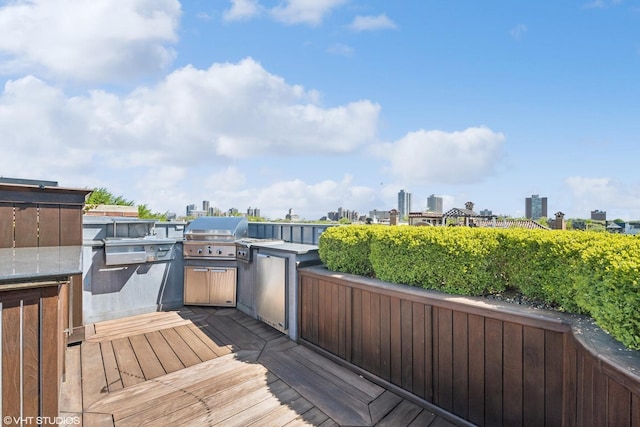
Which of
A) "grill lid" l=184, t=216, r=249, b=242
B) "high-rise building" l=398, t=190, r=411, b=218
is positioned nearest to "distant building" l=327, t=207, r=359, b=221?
"grill lid" l=184, t=216, r=249, b=242

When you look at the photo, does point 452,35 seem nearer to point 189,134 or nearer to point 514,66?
point 514,66

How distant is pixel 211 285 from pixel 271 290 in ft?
3.96

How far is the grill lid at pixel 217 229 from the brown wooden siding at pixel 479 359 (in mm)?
2043

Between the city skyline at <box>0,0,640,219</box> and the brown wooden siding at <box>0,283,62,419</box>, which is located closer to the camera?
the brown wooden siding at <box>0,283,62,419</box>

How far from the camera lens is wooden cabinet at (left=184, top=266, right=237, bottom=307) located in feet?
13.6

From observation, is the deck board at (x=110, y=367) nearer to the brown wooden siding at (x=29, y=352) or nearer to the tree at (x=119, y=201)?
the brown wooden siding at (x=29, y=352)

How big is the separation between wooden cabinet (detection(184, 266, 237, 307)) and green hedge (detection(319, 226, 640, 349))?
190 centimetres

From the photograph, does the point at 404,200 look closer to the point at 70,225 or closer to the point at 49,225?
the point at 70,225

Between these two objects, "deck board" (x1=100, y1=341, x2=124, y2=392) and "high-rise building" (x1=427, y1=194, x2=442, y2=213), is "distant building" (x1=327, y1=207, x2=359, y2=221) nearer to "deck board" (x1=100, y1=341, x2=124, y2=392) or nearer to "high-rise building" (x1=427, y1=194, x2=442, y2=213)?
"deck board" (x1=100, y1=341, x2=124, y2=392)

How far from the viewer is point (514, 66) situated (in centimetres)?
621

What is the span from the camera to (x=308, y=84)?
670cm

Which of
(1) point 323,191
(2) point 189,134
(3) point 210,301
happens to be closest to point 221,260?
(3) point 210,301

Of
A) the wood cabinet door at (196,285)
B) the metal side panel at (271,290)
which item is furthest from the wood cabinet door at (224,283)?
the metal side panel at (271,290)

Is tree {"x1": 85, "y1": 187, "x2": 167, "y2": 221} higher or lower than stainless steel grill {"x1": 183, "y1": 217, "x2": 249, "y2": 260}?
higher
